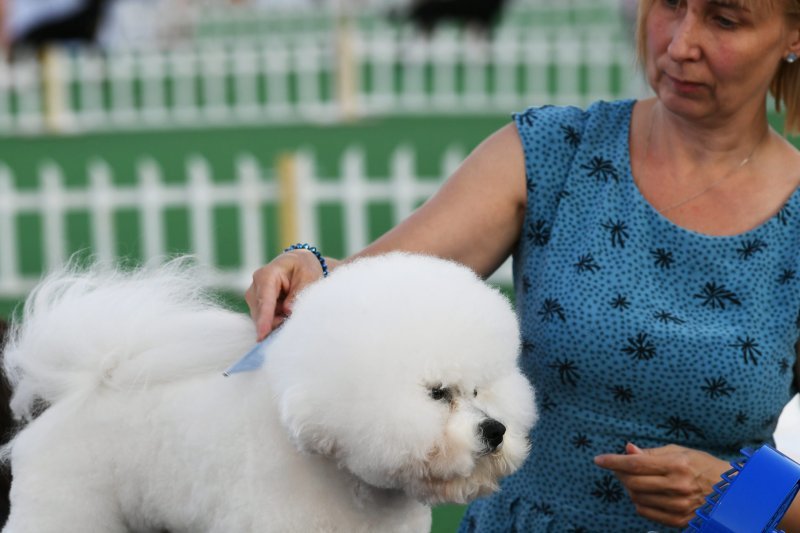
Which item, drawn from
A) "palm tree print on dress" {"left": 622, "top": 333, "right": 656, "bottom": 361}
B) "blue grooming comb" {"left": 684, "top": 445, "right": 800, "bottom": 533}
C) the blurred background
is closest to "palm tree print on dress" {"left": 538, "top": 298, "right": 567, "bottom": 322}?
"palm tree print on dress" {"left": 622, "top": 333, "right": 656, "bottom": 361}

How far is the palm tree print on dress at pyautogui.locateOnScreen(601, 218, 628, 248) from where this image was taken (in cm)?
181

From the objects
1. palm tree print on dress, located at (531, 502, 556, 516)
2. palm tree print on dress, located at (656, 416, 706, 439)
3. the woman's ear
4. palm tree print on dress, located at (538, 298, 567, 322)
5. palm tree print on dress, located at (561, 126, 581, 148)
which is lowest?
palm tree print on dress, located at (531, 502, 556, 516)

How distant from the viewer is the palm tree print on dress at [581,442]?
180 cm

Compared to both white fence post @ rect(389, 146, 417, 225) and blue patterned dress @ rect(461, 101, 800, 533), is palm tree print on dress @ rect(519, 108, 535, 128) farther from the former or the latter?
white fence post @ rect(389, 146, 417, 225)

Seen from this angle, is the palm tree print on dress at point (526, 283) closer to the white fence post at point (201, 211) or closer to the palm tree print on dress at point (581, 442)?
the palm tree print on dress at point (581, 442)

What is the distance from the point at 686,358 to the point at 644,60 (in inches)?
21.2

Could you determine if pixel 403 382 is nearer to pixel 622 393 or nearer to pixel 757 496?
pixel 757 496

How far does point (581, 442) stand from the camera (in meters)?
1.80

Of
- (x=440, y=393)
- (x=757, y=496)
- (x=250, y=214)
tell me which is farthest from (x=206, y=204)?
(x=757, y=496)

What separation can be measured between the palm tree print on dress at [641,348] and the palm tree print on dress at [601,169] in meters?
0.28

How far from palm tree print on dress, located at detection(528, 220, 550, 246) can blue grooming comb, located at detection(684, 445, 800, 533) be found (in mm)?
719

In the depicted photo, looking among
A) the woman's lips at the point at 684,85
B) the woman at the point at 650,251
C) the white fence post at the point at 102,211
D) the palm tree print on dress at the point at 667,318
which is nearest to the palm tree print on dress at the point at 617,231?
the woman at the point at 650,251

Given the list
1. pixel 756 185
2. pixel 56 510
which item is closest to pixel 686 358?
pixel 756 185

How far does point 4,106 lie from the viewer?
1233 cm
